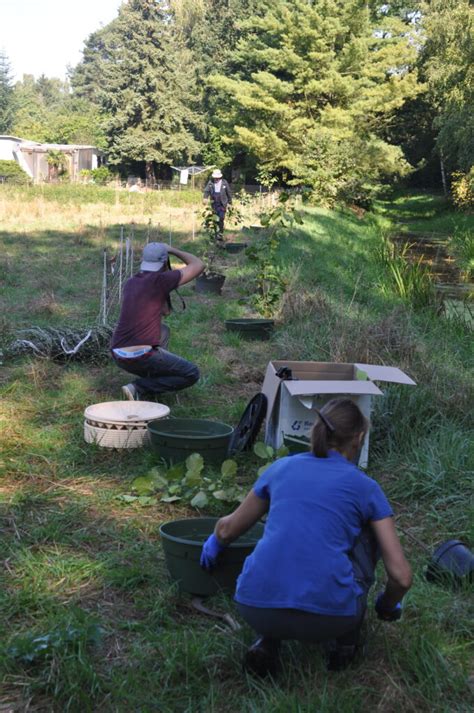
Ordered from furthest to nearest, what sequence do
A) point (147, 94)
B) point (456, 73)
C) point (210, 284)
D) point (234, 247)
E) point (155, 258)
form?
point (147, 94)
point (456, 73)
point (234, 247)
point (210, 284)
point (155, 258)

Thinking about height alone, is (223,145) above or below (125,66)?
below

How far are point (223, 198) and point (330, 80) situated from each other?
2110 centimetres

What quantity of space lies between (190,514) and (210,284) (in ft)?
25.3

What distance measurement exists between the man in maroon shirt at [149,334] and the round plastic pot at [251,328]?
2632mm

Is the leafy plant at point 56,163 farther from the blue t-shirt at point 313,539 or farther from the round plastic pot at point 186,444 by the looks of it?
the blue t-shirt at point 313,539

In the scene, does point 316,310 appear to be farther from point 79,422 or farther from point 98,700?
point 98,700

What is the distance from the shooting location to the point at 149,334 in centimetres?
622

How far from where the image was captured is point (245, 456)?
5383mm

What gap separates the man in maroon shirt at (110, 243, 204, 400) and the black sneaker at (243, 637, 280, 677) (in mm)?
3504

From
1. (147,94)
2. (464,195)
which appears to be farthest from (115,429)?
(147,94)

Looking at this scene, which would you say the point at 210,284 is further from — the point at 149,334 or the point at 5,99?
the point at 5,99

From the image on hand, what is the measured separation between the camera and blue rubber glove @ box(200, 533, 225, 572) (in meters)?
3.19

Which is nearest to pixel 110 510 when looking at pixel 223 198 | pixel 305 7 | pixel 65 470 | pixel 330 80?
pixel 65 470

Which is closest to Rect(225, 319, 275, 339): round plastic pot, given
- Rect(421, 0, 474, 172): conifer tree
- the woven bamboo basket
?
the woven bamboo basket
